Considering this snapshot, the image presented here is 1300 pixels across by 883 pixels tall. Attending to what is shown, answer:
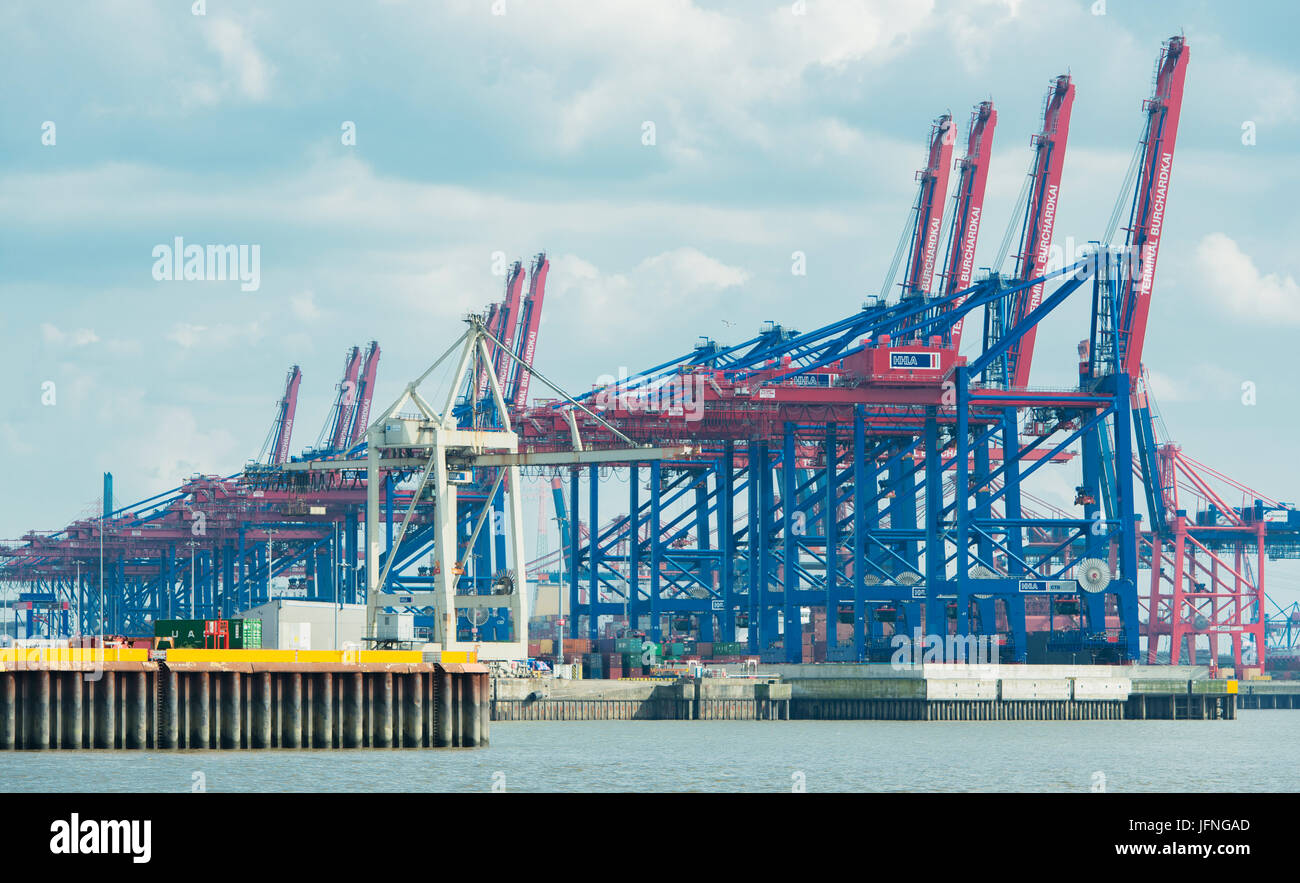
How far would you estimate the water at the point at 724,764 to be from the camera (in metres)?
52.5

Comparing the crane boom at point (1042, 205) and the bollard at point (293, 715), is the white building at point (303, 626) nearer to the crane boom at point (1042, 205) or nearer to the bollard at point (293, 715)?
the bollard at point (293, 715)

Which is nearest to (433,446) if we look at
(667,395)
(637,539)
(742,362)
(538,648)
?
(667,395)

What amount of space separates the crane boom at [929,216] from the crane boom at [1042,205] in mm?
8919

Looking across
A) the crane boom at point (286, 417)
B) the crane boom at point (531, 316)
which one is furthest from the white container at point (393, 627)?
the crane boom at point (286, 417)

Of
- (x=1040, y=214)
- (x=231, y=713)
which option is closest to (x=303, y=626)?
(x=231, y=713)

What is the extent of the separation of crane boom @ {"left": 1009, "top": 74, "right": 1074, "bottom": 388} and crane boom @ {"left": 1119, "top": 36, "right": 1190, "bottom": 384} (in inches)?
226

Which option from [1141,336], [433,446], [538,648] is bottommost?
[538,648]

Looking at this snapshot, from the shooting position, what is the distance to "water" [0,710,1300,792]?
5250cm

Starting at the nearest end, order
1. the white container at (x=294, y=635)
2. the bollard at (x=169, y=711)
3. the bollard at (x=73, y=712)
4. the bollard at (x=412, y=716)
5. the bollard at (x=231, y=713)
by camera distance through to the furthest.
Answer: the bollard at (x=73, y=712)
the bollard at (x=169, y=711)
the bollard at (x=231, y=713)
the bollard at (x=412, y=716)
the white container at (x=294, y=635)

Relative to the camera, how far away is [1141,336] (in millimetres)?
→ 109812

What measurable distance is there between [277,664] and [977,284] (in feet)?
195

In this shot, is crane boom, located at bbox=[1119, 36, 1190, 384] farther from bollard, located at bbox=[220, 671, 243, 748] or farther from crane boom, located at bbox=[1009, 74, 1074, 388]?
bollard, located at bbox=[220, 671, 243, 748]

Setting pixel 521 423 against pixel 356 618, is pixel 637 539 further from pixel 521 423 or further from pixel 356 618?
pixel 356 618
